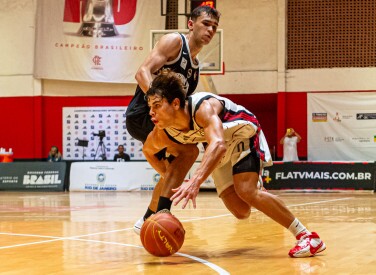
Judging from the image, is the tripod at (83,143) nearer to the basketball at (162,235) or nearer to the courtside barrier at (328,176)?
the courtside barrier at (328,176)

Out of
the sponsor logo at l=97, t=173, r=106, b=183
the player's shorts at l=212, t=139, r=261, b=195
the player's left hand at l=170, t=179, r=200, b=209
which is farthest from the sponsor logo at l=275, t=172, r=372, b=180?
the player's left hand at l=170, t=179, r=200, b=209

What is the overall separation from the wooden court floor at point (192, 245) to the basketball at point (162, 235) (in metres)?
0.09

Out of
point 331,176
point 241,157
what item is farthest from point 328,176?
point 241,157

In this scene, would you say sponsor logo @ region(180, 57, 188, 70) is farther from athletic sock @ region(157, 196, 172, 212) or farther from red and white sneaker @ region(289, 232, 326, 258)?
red and white sneaker @ region(289, 232, 326, 258)

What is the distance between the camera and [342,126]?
70.4 feet

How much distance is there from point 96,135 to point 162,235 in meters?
17.3

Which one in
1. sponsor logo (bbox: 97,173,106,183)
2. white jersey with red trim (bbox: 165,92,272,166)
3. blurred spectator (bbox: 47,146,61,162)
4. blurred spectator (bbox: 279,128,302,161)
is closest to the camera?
white jersey with red trim (bbox: 165,92,272,166)

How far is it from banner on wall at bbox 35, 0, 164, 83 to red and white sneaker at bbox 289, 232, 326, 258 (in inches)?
674

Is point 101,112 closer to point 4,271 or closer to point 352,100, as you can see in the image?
point 352,100

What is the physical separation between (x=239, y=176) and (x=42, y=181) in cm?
1471

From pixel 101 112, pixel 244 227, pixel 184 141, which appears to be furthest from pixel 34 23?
pixel 184 141

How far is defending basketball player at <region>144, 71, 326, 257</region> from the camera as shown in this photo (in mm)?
5016

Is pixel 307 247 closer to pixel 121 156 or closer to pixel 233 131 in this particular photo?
pixel 233 131

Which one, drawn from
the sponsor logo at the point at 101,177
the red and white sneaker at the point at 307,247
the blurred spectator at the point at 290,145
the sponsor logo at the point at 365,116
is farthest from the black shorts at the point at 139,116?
the sponsor logo at the point at 365,116
